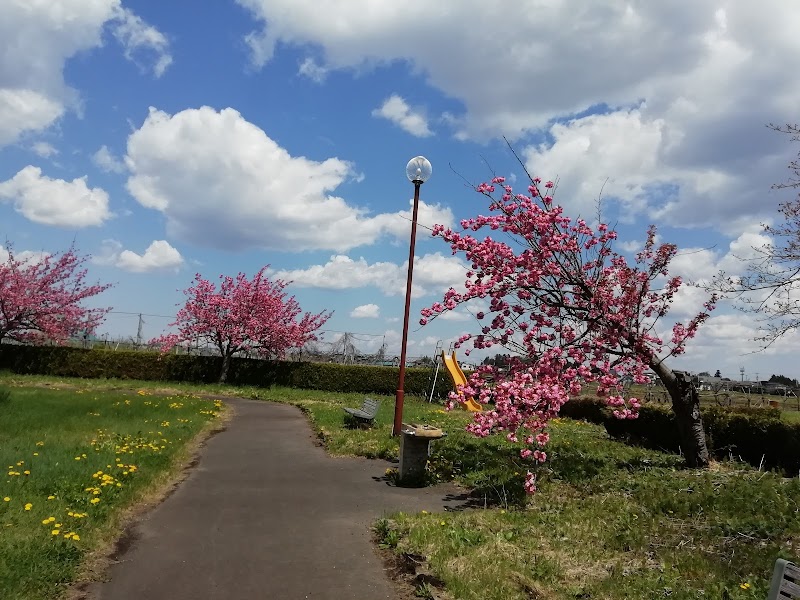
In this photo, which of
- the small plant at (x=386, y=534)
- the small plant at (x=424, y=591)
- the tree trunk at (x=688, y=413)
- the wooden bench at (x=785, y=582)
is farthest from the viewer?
the tree trunk at (x=688, y=413)

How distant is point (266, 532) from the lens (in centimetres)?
644

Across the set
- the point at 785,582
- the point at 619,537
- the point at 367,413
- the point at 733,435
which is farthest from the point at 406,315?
the point at 785,582

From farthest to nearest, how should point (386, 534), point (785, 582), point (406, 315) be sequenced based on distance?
point (406, 315), point (386, 534), point (785, 582)

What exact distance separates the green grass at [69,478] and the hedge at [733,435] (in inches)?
361

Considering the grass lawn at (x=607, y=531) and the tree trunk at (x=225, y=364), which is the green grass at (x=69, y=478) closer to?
the grass lawn at (x=607, y=531)

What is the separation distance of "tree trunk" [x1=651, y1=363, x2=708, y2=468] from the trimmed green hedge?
18.4m

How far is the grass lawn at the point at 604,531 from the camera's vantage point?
15.5ft

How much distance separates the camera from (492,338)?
9453 mm

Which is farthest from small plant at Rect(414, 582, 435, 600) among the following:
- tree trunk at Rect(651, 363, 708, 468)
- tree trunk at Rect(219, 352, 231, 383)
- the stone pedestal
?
tree trunk at Rect(219, 352, 231, 383)

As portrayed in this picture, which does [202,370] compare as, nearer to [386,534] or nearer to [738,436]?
[738,436]

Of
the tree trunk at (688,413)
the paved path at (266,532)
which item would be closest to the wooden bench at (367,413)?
the paved path at (266,532)

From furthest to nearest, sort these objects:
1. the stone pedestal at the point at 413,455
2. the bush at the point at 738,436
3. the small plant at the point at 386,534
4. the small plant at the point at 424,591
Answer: the bush at the point at 738,436 < the stone pedestal at the point at 413,455 < the small plant at the point at 386,534 < the small plant at the point at 424,591

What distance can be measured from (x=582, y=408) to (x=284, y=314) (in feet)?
51.3

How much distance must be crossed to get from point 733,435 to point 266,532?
27.7 ft
